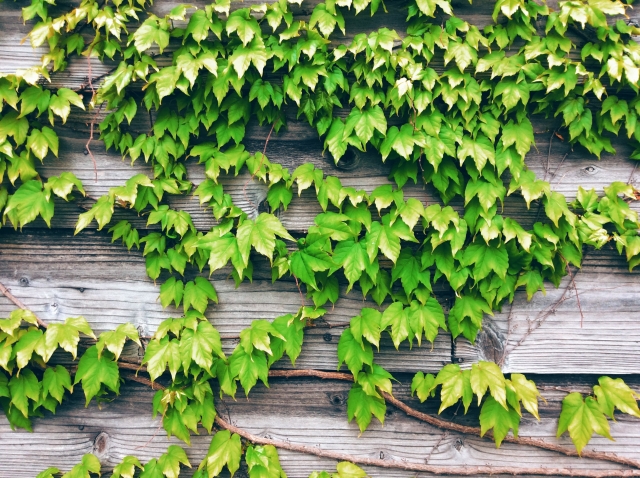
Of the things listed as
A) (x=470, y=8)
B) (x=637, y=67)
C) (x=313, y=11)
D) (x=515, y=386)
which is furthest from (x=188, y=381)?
(x=637, y=67)

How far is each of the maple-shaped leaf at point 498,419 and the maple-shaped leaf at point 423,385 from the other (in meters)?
0.24

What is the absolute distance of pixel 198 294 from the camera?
1949mm

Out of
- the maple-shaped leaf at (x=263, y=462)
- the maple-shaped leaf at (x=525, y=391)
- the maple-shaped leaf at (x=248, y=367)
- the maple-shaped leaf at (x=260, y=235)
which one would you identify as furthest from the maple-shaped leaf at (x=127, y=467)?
the maple-shaped leaf at (x=525, y=391)

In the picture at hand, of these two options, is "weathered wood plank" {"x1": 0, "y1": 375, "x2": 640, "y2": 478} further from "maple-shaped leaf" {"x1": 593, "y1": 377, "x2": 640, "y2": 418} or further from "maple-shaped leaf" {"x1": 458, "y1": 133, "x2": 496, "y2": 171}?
"maple-shaped leaf" {"x1": 458, "y1": 133, "x2": 496, "y2": 171}

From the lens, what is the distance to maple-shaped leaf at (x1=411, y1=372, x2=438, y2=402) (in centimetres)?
192

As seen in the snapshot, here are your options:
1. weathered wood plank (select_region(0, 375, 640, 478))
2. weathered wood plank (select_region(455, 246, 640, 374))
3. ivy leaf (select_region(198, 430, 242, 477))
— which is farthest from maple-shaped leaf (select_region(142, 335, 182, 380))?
weathered wood plank (select_region(455, 246, 640, 374))

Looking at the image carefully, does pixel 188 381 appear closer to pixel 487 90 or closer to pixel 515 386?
pixel 515 386

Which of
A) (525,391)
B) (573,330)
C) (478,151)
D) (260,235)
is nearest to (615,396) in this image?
(573,330)

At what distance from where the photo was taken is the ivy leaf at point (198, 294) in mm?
1938

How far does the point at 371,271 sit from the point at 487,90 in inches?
37.7

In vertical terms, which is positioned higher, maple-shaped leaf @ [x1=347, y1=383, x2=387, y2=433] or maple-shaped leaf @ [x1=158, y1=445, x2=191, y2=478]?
maple-shaped leaf @ [x1=347, y1=383, x2=387, y2=433]

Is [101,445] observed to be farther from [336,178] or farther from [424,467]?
[336,178]

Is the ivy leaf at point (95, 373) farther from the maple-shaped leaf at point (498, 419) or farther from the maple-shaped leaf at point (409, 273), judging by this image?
the maple-shaped leaf at point (498, 419)

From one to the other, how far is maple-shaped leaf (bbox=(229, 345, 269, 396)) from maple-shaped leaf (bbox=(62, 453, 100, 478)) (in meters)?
0.81
